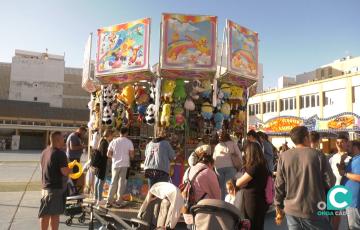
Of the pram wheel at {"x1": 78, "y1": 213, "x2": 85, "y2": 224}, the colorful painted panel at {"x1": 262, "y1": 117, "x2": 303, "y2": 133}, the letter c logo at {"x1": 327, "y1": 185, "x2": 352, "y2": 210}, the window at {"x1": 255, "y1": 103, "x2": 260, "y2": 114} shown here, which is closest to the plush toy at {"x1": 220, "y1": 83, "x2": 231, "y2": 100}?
the pram wheel at {"x1": 78, "y1": 213, "x2": 85, "y2": 224}

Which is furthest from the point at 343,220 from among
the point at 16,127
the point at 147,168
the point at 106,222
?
the point at 16,127

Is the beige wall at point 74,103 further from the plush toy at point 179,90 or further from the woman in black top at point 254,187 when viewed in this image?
the woman in black top at point 254,187

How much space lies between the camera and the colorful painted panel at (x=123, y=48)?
9.05 m

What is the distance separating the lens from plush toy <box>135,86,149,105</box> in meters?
9.72

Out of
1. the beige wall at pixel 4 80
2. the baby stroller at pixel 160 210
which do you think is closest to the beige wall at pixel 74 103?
the beige wall at pixel 4 80

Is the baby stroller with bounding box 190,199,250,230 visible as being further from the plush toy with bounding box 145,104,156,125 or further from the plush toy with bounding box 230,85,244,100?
the plush toy with bounding box 230,85,244,100

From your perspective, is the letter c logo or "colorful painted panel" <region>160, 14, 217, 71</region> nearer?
the letter c logo

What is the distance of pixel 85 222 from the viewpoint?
285 inches

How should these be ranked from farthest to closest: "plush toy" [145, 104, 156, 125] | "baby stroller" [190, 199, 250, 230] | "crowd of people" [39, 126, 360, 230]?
"plush toy" [145, 104, 156, 125]
"baby stroller" [190, 199, 250, 230]
"crowd of people" [39, 126, 360, 230]

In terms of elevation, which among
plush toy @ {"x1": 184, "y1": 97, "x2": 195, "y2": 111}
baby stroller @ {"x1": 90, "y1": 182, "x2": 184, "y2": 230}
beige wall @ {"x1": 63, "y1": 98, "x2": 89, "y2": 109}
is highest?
beige wall @ {"x1": 63, "y1": 98, "x2": 89, "y2": 109}

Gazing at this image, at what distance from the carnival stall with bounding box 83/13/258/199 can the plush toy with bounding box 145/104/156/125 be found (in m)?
0.03

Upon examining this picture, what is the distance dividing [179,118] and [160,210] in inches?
191

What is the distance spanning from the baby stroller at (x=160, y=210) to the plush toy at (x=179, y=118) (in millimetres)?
4548

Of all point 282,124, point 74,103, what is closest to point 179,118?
point 282,124
